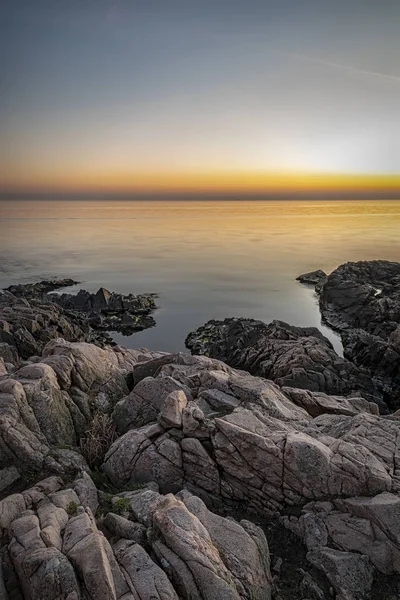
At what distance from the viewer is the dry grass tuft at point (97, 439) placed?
13.8m

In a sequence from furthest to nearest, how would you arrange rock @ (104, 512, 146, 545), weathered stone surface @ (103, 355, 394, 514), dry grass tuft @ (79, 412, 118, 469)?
dry grass tuft @ (79, 412, 118, 469) < weathered stone surface @ (103, 355, 394, 514) < rock @ (104, 512, 146, 545)

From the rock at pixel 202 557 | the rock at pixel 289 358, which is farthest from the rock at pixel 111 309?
the rock at pixel 202 557

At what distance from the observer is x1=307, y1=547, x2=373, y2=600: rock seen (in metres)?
9.75

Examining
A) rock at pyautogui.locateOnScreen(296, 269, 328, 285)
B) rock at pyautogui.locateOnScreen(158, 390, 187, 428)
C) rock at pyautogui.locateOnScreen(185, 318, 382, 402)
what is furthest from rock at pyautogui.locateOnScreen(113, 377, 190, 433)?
rock at pyautogui.locateOnScreen(296, 269, 328, 285)

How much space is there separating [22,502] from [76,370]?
6852 mm

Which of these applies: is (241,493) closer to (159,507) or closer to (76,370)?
(159,507)

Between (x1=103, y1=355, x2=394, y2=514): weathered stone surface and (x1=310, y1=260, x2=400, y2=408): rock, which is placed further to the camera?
(x1=310, y1=260, x2=400, y2=408): rock

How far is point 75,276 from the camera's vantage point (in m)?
72.4

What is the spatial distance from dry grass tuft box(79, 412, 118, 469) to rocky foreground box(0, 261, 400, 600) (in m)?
0.05

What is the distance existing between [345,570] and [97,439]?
25.9 feet

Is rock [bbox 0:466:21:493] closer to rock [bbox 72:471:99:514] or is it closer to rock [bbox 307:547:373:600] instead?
rock [bbox 72:471:99:514]

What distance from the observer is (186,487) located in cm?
1251

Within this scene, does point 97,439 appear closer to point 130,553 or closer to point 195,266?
point 130,553

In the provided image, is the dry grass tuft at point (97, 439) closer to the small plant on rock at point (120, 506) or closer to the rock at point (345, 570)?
the small plant on rock at point (120, 506)
